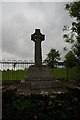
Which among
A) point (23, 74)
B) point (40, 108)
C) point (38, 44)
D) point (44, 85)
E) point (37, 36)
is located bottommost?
point (40, 108)

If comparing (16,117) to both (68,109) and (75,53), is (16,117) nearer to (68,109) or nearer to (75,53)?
(68,109)

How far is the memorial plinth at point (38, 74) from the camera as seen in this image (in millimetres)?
11187

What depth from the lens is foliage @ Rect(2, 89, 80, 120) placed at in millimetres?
5203

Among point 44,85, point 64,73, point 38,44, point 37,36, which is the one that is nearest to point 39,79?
point 44,85

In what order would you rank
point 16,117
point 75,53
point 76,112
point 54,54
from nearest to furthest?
point 16,117 → point 76,112 → point 75,53 → point 54,54

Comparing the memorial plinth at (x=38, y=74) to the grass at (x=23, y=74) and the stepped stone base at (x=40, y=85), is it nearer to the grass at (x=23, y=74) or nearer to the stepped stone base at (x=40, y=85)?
the stepped stone base at (x=40, y=85)

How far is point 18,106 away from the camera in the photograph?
5.98m

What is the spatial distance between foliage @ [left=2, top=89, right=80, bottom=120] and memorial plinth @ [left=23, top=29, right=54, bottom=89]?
4065 mm

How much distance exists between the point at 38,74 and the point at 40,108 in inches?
266

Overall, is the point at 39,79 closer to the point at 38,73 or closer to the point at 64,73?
the point at 38,73

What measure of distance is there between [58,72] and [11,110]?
16.8 meters

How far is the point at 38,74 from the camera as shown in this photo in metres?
12.6

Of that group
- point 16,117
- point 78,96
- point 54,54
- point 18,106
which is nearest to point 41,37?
point 78,96

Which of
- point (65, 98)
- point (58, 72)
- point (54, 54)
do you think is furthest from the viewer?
point (54, 54)
